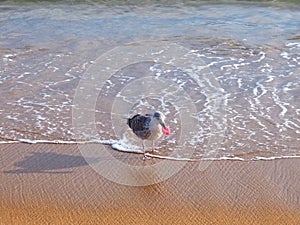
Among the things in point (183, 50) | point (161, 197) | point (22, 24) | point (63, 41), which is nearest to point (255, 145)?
point (161, 197)

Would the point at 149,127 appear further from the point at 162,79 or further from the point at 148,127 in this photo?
the point at 162,79

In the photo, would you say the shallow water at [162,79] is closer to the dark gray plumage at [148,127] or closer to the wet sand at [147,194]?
the dark gray plumage at [148,127]

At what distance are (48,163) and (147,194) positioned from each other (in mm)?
1228

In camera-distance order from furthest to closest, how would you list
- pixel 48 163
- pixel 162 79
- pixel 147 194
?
pixel 162 79 < pixel 48 163 < pixel 147 194

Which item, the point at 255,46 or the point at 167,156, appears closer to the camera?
the point at 167,156

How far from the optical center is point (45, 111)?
7.00 meters

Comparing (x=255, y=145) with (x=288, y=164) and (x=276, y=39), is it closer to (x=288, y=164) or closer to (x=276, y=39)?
(x=288, y=164)

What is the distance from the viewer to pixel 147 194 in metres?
5.01

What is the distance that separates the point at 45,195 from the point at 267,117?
3167 millimetres

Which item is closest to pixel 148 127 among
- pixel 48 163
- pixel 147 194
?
pixel 147 194


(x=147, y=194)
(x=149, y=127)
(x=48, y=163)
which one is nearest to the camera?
(x=147, y=194)

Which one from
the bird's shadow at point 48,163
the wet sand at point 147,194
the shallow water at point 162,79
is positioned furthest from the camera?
the shallow water at point 162,79

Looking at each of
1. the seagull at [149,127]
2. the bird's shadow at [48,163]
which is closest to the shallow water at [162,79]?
A: the seagull at [149,127]

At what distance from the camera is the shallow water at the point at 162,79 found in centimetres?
628
